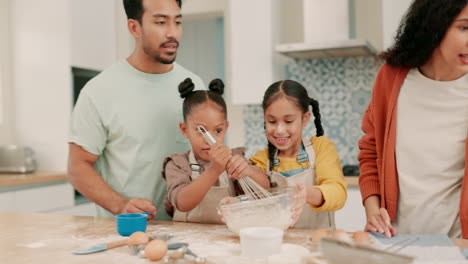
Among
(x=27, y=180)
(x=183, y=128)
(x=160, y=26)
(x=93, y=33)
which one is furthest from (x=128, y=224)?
(x=93, y=33)

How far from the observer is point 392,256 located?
0.75 m

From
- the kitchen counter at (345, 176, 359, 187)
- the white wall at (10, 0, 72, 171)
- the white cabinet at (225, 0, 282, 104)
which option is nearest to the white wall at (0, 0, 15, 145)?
the white wall at (10, 0, 72, 171)

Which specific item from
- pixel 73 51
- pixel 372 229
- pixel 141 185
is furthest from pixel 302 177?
pixel 73 51

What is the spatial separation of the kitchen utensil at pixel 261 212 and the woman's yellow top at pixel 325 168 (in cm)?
21

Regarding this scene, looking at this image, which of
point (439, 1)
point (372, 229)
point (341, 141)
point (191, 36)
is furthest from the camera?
point (191, 36)

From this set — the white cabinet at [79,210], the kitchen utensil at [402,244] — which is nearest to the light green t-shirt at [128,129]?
the kitchen utensil at [402,244]

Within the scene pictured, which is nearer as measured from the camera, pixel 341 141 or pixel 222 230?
Answer: pixel 222 230

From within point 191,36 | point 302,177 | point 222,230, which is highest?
point 191,36

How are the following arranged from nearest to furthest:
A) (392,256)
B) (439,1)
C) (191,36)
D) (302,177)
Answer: (392,256) < (439,1) < (302,177) < (191,36)

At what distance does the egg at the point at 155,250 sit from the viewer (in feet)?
3.13

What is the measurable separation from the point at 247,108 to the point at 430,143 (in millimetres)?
1982

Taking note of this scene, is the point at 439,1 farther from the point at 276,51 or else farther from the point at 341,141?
the point at 341,141

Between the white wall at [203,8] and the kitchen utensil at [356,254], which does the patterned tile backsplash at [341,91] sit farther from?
the kitchen utensil at [356,254]

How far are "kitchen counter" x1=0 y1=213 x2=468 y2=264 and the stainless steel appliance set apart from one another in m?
1.64
